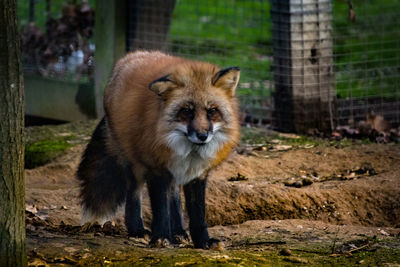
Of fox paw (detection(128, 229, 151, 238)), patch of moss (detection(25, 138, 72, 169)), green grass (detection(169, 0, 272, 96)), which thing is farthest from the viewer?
green grass (detection(169, 0, 272, 96))

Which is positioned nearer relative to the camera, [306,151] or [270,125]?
[306,151]

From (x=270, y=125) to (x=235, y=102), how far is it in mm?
3277

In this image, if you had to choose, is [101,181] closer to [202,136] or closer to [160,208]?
[160,208]

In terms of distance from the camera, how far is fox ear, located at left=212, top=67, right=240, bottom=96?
14.5 ft

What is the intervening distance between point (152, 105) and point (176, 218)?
953mm

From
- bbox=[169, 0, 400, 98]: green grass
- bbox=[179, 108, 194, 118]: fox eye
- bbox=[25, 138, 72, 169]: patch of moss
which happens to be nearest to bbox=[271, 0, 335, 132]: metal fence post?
bbox=[169, 0, 400, 98]: green grass

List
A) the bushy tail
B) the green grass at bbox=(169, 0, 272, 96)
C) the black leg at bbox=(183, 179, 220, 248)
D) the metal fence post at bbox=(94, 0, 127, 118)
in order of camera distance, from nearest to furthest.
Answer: the black leg at bbox=(183, 179, 220, 248)
the bushy tail
the metal fence post at bbox=(94, 0, 127, 118)
the green grass at bbox=(169, 0, 272, 96)

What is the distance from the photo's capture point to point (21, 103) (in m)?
3.34

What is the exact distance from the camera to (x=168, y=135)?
14.5ft

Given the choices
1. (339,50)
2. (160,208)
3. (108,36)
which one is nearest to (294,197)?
(160,208)

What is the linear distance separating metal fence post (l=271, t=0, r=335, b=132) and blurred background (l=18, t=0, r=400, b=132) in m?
0.01

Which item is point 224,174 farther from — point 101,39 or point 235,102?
point 101,39

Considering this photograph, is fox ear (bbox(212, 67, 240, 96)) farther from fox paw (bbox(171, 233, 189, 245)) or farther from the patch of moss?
the patch of moss

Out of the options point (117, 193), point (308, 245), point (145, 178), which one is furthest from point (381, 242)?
point (117, 193)
